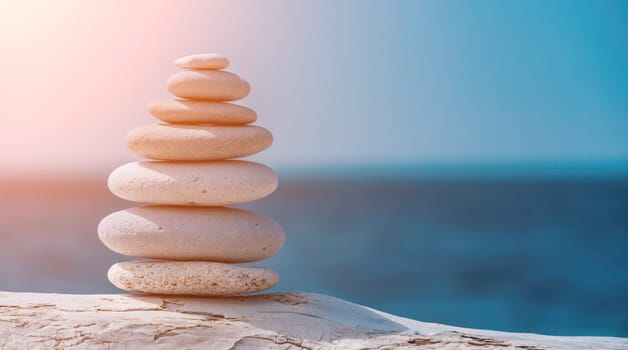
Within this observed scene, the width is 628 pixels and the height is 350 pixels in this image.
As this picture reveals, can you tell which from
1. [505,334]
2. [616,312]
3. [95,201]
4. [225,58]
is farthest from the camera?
[95,201]

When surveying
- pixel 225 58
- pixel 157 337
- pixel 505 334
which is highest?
pixel 225 58

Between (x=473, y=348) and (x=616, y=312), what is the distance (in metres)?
8.19

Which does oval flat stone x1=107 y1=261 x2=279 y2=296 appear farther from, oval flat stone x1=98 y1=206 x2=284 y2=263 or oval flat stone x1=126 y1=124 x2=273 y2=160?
oval flat stone x1=126 y1=124 x2=273 y2=160

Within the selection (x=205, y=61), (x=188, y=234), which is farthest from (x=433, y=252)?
(x=188, y=234)

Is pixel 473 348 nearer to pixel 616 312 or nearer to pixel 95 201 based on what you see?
pixel 616 312

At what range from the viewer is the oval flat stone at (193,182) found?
481 centimetres

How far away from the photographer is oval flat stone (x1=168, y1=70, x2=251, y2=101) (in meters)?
4.95

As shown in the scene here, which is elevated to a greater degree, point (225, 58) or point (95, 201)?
point (95, 201)

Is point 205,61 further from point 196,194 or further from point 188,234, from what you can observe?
point 188,234

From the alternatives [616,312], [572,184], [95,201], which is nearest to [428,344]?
[616,312]

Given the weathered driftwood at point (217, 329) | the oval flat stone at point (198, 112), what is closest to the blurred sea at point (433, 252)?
the weathered driftwood at point (217, 329)

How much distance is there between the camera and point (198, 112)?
4918mm

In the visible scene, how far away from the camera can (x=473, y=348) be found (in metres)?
4.39

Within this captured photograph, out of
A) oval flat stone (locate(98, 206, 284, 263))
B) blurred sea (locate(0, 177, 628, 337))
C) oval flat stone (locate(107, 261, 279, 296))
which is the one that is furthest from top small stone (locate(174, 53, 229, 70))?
blurred sea (locate(0, 177, 628, 337))
